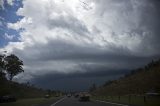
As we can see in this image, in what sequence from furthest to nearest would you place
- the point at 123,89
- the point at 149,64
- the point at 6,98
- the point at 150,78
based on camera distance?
the point at 149,64 → the point at 123,89 → the point at 150,78 → the point at 6,98

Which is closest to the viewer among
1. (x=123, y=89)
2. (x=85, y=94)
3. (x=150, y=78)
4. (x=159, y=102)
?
(x=159, y=102)

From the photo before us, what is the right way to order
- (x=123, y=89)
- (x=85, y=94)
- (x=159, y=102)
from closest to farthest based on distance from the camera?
1. (x=159, y=102)
2. (x=85, y=94)
3. (x=123, y=89)

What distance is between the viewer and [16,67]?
11369 cm

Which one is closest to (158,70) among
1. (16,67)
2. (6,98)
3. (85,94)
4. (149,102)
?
(85,94)

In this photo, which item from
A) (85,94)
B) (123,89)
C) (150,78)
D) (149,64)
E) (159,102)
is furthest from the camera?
(149,64)

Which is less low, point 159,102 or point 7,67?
point 7,67

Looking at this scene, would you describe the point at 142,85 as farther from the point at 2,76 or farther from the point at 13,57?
the point at 13,57

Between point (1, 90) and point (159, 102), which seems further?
point (1, 90)

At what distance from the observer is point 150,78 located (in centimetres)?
8594

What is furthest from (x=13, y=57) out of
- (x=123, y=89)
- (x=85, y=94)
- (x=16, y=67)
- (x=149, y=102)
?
(x=149, y=102)

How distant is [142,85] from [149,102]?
5357 cm

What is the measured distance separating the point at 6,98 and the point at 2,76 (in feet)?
60.0

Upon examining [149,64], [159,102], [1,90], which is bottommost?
[159,102]

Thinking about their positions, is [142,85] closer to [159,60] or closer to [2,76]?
A: [159,60]
